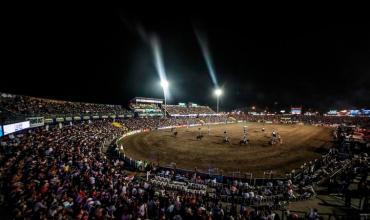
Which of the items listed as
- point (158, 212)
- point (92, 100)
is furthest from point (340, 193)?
point (92, 100)

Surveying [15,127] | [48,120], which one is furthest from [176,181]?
[48,120]

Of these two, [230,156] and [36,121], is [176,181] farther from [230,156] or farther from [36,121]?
[36,121]

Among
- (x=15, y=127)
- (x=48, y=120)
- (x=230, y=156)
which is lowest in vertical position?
(x=230, y=156)

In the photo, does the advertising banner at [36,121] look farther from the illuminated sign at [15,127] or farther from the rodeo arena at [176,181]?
the illuminated sign at [15,127]

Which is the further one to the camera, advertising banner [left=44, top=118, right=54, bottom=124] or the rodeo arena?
advertising banner [left=44, top=118, right=54, bottom=124]

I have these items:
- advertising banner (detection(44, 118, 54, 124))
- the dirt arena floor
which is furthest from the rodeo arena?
advertising banner (detection(44, 118, 54, 124))

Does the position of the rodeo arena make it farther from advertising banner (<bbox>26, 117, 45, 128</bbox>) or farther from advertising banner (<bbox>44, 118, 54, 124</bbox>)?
advertising banner (<bbox>44, 118, 54, 124</bbox>)

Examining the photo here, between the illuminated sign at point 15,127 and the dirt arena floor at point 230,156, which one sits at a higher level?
the illuminated sign at point 15,127

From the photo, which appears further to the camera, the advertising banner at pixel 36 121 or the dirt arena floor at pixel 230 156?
the advertising banner at pixel 36 121

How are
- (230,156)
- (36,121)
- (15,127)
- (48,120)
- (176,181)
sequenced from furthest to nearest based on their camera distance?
(48,120) → (36,121) → (230,156) → (15,127) → (176,181)

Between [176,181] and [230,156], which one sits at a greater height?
[230,156]

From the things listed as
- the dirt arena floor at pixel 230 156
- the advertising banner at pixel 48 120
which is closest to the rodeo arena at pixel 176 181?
the dirt arena floor at pixel 230 156

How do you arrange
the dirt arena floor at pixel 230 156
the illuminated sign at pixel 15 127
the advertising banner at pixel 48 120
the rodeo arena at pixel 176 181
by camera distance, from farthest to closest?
the advertising banner at pixel 48 120, the illuminated sign at pixel 15 127, the dirt arena floor at pixel 230 156, the rodeo arena at pixel 176 181

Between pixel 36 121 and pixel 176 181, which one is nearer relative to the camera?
pixel 176 181
